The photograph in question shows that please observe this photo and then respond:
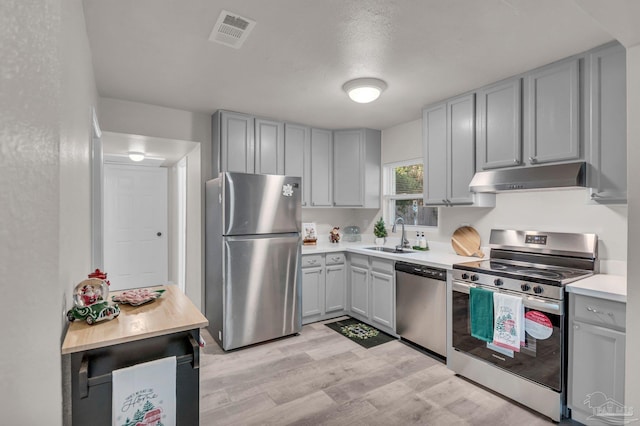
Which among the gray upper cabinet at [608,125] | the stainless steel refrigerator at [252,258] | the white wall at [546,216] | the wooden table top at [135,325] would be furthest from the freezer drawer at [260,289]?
the gray upper cabinet at [608,125]

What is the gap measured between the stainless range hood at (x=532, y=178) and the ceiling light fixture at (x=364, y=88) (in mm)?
1159

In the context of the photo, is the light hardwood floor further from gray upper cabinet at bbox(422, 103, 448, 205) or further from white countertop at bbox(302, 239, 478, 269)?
gray upper cabinet at bbox(422, 103, 448, 205)

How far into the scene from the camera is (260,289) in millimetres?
Answer: 3277

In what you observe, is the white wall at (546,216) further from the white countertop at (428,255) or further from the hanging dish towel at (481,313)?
the hanging dish towel at (481,313)

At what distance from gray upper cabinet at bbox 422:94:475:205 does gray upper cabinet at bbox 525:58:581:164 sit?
0.50m

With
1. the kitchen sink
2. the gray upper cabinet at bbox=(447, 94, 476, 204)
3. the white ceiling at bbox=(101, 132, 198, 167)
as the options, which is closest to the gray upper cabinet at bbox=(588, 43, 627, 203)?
the gray upper cabinet at bbox=(447, 94, 476, 204)

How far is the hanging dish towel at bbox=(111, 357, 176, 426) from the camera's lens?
1365 millimetres

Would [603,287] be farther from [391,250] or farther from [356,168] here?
[356,168]

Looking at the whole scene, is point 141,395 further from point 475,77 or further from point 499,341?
point 475,77

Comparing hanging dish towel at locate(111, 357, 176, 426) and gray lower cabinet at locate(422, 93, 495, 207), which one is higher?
gray lower cabinet at locate(422, 93, 495, 207)

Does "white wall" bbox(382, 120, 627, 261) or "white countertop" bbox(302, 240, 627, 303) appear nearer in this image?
"white countertop" bbox(302, 240, 627, 303)

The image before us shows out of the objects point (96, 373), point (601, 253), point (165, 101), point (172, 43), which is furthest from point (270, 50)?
point (601, 253)

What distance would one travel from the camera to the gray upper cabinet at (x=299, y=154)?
3974 mm

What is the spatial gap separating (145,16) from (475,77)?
2.43m
